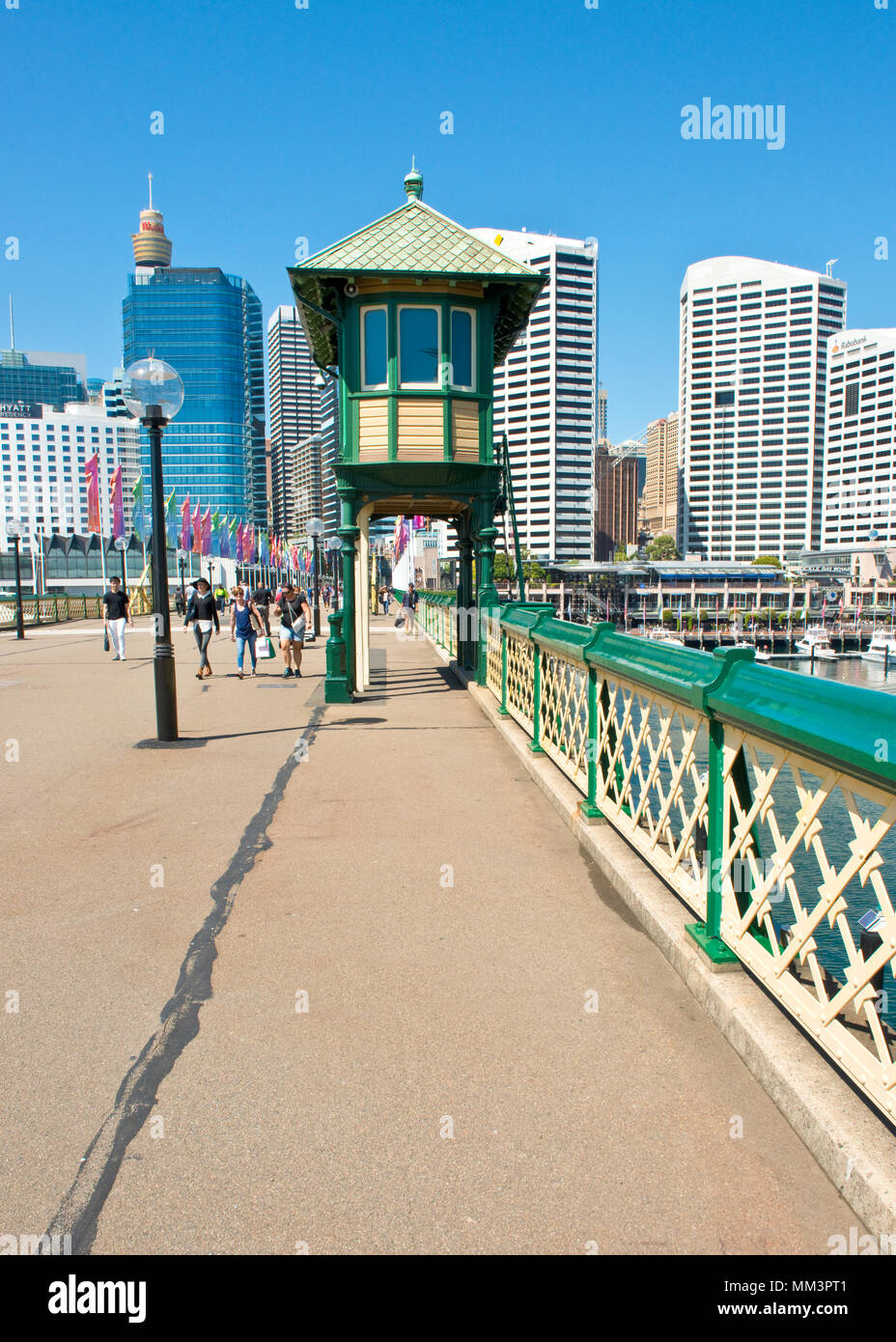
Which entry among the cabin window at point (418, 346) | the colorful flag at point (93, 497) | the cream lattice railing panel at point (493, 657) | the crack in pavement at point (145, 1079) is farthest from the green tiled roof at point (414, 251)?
the colorful flag at point (93, 497)

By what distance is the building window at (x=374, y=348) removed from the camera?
14.0 meters

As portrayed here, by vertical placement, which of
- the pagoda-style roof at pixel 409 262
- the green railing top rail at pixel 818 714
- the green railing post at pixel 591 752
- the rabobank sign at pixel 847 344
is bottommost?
the green railing post at pixel 591 752

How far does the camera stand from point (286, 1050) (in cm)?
373

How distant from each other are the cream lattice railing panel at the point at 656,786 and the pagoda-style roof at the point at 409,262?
9.28 m

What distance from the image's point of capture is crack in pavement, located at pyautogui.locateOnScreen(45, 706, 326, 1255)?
273 centimetres

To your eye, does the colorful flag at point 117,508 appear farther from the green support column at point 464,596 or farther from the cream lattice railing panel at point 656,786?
the cream lattice railing panel at point 656,786

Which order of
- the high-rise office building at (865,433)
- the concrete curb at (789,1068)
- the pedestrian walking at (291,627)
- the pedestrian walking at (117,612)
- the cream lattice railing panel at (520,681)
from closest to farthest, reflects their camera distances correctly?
the concrete curb at (789,1068), the cream lattice railing panel at (520,681), the pedestrian walking at (291,627), the pedestrian walking at (117,612), the high-rise office building at (865,433)

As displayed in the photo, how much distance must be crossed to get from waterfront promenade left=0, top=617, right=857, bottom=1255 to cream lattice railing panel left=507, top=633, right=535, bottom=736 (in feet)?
8.05

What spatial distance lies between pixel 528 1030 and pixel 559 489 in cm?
18837

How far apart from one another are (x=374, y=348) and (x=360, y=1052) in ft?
39.9

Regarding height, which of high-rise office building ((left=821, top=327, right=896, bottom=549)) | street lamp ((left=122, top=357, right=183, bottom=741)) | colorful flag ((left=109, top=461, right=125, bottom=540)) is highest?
high-rise office building ((left=821, top=327, right=896, bottom=549))

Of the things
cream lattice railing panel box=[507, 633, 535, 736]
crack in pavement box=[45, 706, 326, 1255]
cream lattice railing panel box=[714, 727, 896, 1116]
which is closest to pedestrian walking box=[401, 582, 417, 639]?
cream lattice railing panel box=[507, 633, 535, 736]

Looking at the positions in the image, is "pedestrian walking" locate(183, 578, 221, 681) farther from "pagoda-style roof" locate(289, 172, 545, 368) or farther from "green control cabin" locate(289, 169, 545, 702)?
"pagoda-style roof" locate(289, 172, 545, 368)
